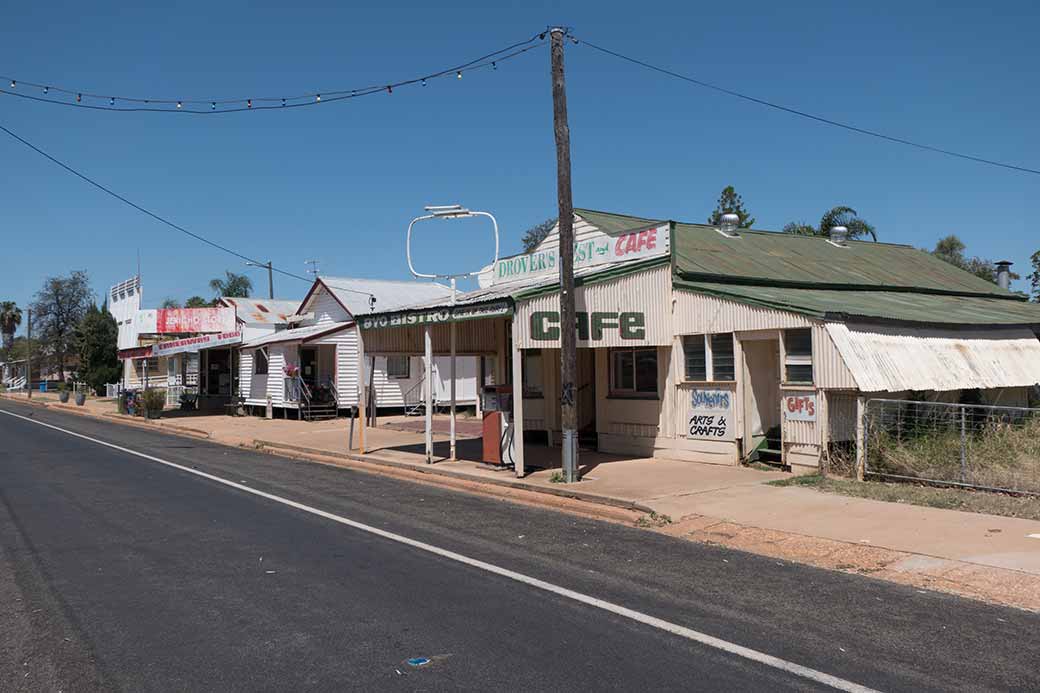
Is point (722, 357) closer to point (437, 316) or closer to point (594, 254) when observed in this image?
point (594, 254)

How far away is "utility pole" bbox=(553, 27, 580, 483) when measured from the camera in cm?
1344

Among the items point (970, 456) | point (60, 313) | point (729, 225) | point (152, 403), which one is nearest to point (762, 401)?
point (970, 456)

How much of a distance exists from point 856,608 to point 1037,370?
12.5 meters

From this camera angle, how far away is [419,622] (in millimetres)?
6250

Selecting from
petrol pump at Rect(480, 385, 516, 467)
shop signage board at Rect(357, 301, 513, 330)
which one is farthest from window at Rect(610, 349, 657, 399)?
shop signage board at Rect(357, 301, 513, 330)

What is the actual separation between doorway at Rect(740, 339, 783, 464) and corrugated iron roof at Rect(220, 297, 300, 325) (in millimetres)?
27459

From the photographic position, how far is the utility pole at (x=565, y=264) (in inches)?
529

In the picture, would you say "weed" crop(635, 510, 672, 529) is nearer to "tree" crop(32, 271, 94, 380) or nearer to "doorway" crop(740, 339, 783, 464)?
"doorway" crop(740, 339, 783, 464)

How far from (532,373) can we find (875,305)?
7606mm

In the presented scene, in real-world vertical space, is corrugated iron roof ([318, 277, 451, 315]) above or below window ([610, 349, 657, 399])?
above

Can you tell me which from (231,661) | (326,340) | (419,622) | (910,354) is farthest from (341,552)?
(326,340)

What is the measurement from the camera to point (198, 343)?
36.3 m

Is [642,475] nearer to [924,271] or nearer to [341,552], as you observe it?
[341,552]

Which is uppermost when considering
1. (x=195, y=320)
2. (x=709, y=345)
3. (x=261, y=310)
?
(x=261, y=310)
